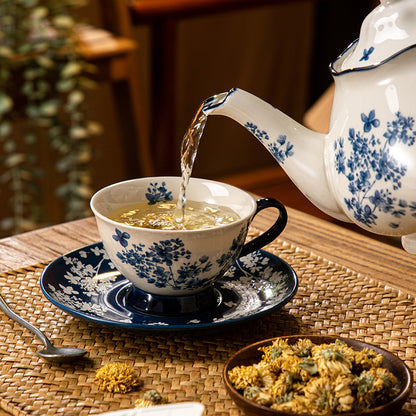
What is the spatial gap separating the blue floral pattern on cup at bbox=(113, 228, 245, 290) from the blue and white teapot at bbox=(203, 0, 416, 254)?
109 mm

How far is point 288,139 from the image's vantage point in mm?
696

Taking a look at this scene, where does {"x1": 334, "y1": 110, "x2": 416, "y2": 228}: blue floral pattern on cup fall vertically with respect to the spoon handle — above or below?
above

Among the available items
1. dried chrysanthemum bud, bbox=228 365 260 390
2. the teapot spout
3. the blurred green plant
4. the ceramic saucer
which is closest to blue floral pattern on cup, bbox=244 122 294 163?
the teapot spout

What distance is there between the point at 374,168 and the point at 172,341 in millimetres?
249

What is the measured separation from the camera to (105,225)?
67 cm

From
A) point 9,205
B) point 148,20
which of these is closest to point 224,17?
point 148,20

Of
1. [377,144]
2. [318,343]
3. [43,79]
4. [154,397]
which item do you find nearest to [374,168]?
[377,144]

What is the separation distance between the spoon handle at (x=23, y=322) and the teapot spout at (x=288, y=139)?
0.27m

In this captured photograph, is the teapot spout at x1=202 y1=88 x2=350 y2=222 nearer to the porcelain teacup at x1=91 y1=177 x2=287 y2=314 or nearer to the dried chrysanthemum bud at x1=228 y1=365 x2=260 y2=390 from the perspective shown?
the porcelain teacup at x1=91 y1=177 x2=287 y2=314

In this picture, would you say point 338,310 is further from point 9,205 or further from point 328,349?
point 9,205

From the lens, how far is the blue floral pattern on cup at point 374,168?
0.60 meters

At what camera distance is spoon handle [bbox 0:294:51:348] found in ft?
2.10

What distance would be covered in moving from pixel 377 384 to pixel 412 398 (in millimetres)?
72

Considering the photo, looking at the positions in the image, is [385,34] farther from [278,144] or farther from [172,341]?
[172,341]
